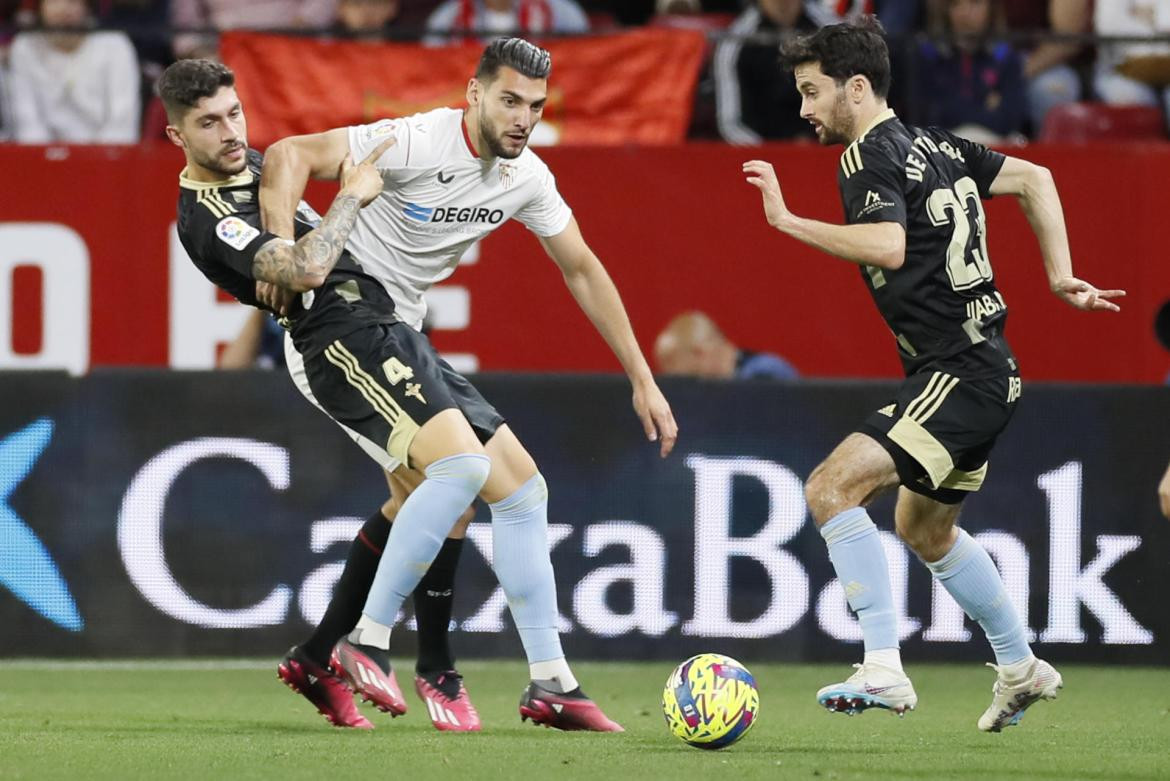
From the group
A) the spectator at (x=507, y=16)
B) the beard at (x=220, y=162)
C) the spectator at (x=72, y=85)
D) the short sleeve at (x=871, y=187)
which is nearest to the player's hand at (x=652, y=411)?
the short sleeve at (x=871, y=187)

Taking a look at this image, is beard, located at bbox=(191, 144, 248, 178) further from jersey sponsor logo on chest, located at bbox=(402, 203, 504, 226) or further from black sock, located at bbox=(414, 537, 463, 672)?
black sock, located at bbox=(414, 537, 463, 672)

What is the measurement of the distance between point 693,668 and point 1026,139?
21.4ft

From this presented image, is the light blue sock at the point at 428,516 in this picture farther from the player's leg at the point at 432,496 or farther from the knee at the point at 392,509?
the knee at the point at 392,509

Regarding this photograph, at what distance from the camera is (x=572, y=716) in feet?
20.9

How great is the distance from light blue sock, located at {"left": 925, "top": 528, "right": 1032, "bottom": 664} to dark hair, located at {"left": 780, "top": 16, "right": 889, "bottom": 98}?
60.8 inches

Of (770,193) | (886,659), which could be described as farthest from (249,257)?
(886,659)

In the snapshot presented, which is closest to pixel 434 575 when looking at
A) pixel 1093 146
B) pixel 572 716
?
pixel 572 716

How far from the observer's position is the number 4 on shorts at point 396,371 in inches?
246

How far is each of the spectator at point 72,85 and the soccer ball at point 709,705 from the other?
21.1 ft

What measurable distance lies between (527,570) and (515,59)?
164 cm

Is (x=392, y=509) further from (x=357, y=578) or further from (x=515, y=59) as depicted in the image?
(x=515, y=59)

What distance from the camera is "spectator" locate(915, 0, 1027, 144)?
440 inches

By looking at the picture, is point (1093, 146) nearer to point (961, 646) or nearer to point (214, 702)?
point (961, 646)

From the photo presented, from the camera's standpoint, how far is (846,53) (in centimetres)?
632
